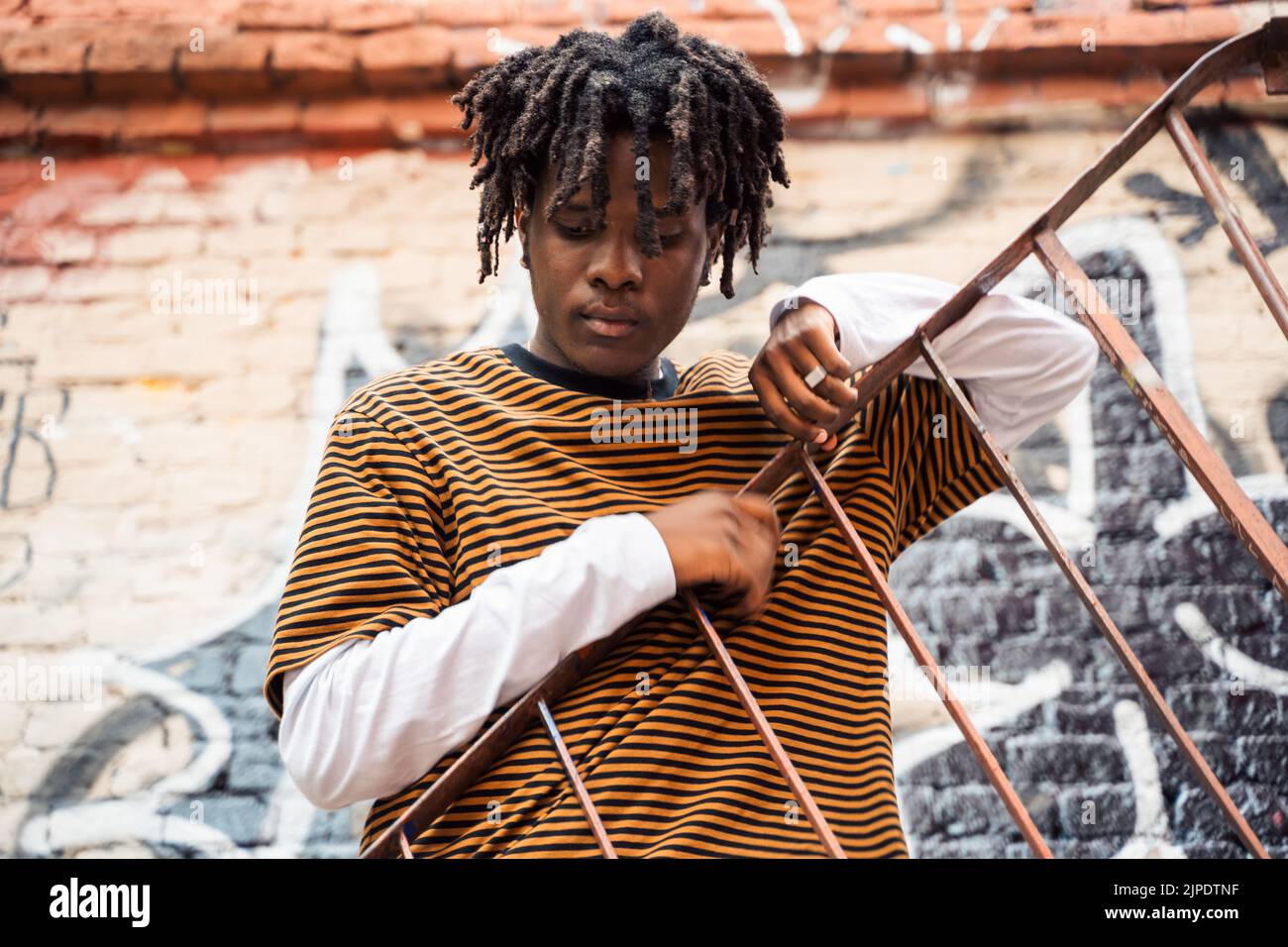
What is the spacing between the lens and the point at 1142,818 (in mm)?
2719

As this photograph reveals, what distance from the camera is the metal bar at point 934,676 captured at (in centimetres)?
112

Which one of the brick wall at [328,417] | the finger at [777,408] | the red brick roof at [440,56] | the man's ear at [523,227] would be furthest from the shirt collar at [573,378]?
the red brick roof at [440,56]

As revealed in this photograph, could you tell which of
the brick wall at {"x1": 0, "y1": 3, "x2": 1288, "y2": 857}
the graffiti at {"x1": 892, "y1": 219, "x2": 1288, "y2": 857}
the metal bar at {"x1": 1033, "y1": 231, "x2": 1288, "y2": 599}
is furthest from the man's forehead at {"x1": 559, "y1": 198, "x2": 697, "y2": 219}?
the graffiti at {"x1": 892, "y1": 219, "x2": 1288, "y2": 857}

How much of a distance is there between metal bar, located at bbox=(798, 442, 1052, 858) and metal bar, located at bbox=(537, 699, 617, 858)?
35cm

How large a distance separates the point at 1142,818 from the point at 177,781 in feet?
7.29

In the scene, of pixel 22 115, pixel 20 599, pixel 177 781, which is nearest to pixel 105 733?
pixel 177 781

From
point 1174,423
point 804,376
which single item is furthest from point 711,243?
point 1174,423

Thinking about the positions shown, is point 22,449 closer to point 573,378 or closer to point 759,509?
point 573,378

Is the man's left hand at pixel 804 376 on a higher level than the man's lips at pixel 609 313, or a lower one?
lower

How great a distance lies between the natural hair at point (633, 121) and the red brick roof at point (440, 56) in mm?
1446

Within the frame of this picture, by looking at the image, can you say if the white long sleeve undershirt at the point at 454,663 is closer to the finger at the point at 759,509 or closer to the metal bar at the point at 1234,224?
the finger at the point at 759,509

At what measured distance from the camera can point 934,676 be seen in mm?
1180

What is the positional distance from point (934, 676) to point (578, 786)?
0.37 metres

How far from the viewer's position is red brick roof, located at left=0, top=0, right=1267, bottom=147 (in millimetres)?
2986
